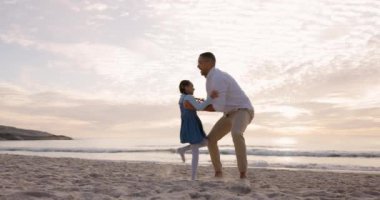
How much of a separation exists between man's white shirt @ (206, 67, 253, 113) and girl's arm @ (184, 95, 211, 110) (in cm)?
9

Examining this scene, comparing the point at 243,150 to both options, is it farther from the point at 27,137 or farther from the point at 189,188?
the point at 27,137

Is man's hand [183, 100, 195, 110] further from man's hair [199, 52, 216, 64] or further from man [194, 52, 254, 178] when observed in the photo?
man's hair [199, 52, 216, 64]

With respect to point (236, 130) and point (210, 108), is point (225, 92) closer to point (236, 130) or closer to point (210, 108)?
point (210, 108)

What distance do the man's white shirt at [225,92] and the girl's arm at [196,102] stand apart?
92 mm

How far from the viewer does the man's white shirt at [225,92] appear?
6047mm

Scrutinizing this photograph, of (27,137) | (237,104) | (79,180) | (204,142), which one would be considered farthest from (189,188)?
(27,137)

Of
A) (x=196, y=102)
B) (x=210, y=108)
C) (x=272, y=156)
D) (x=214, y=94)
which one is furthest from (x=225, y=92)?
(x=272, y=156)

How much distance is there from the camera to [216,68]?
6250mm

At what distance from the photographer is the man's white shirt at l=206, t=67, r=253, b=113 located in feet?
19.8

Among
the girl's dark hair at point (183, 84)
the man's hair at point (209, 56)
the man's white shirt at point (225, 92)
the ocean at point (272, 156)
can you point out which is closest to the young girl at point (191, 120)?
the girl's dark hair at point (183, 84)

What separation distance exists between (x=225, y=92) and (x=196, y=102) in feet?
1.50

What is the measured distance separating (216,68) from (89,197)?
2.67 meters

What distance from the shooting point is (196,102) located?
6.12 meters

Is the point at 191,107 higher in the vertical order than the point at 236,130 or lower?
higher
